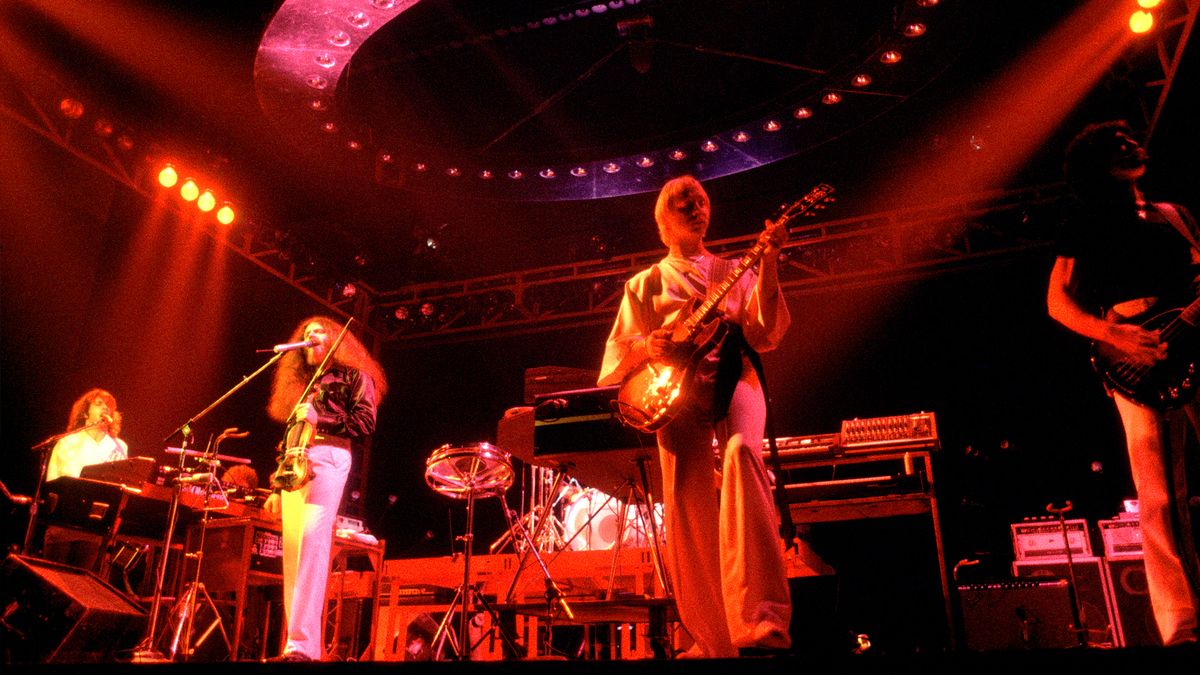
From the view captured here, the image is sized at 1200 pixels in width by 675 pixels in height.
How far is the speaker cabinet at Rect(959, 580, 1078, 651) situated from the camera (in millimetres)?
7082

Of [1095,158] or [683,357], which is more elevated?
[1095,158]

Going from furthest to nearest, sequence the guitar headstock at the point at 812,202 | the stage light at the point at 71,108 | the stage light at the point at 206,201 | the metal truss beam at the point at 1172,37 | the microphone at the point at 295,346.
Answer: the stage light at the point at 206,201
the stage light at the point at 71,108
the metal truss beam at the point at 1172,37
the microphone at the point at 295,346
the guitar headstock at the point at 812,202

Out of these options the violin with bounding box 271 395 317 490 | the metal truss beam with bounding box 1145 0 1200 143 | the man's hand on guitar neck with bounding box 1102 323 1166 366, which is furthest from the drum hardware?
the metal truss beam with bounding box 1145 0 1200 143

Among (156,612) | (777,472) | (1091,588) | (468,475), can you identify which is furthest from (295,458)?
(1091,588)

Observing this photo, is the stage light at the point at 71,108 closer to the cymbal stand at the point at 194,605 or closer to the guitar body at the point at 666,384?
the cymbal stand at the point at 194,605

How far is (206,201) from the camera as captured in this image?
1009 cm

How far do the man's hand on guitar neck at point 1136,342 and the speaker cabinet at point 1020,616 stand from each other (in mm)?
4737

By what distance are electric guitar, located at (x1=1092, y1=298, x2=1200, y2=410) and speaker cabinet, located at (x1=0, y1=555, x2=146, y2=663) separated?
16.4 ft

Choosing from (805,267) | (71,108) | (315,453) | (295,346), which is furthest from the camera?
(805,267)

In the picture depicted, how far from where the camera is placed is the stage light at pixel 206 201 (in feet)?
33.0

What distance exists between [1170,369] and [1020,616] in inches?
199

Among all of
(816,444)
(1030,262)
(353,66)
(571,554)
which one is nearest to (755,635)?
(816,444)

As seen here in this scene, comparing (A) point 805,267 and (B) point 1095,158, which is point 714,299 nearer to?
(B) point 1095,158

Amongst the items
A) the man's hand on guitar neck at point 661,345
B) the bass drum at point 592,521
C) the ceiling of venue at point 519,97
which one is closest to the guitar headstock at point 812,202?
the man's hand on guitar neck at point 661,345
